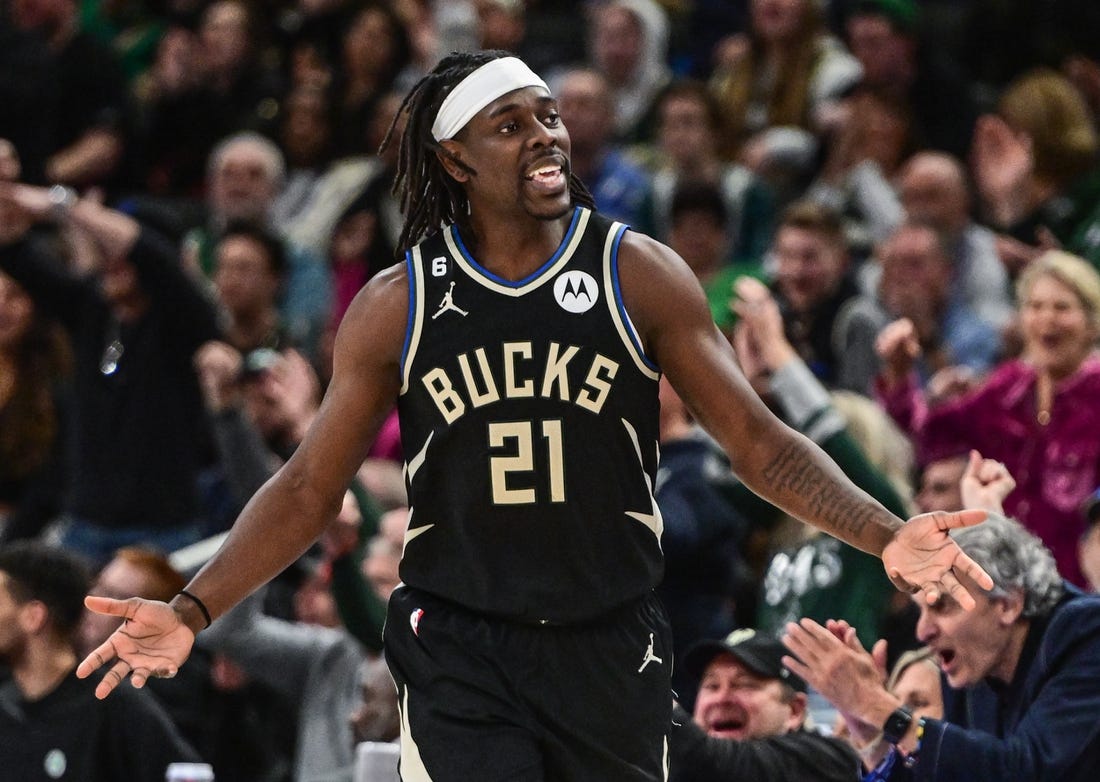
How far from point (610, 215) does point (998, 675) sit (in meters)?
4.31

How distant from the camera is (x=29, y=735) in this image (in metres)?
6.01

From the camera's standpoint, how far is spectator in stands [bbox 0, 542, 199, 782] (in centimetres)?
595

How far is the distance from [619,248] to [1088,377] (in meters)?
3.04

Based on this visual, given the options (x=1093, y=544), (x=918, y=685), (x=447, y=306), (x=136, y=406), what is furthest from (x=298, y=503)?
(x=136, y=406)

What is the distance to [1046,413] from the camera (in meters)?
6.46

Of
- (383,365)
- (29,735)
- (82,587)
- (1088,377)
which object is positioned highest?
(383,365)

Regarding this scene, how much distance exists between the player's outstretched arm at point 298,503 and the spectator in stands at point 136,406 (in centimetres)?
384

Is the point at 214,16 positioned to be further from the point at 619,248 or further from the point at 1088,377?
the point at 619,248

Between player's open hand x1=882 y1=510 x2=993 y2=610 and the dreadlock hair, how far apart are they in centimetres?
99

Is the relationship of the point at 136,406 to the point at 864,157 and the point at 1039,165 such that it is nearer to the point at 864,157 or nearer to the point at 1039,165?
the point at 864,157

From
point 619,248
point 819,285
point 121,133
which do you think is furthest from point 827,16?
point 619,248

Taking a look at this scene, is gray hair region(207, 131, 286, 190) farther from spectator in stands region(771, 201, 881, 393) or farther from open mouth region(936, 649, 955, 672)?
open mouth region(936, 649, 955, 672)

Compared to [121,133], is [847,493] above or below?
below

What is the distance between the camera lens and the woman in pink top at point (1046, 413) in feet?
20.7
